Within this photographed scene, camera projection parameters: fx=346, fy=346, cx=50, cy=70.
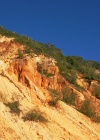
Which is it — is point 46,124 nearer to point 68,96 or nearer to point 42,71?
point 68,96

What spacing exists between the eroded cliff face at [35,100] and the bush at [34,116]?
11.3 inches

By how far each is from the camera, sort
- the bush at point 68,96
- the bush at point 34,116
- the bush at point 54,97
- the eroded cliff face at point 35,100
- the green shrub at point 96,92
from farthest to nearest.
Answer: the green shrub at point 96,92 < the bush at point 68,96 < the bush at point 54,97 < the bush at point 34,116 < the eroded cliff face at point 35,100

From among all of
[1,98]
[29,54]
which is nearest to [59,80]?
[29,54]

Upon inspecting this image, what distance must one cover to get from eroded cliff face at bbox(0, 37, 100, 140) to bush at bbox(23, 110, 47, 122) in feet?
0.94

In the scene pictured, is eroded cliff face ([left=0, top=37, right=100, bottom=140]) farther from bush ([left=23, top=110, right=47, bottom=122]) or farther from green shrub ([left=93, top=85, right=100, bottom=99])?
green shrub ([left=93, top=85, right=100, bottom=99])

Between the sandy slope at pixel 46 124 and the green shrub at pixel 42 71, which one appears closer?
the sandy slope at pixel 46 124

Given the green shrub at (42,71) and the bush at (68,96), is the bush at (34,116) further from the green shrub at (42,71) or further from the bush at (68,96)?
the green shrub at (42,71)

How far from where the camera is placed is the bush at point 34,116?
80.5 feet

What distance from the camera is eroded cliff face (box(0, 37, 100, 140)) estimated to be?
23312mm

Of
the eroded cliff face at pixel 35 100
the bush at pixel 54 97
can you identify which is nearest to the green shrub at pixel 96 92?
the eroded cliff face at pixel 35 100

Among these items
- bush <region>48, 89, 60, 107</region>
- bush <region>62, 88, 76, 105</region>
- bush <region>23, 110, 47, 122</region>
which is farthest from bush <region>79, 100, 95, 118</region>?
bush <region>23, 110, 47, 122</region>

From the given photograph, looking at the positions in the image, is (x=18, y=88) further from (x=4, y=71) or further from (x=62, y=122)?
(x=62, y=122)

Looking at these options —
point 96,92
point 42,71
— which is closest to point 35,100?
point 42,71

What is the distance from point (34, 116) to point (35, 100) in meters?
3.47
